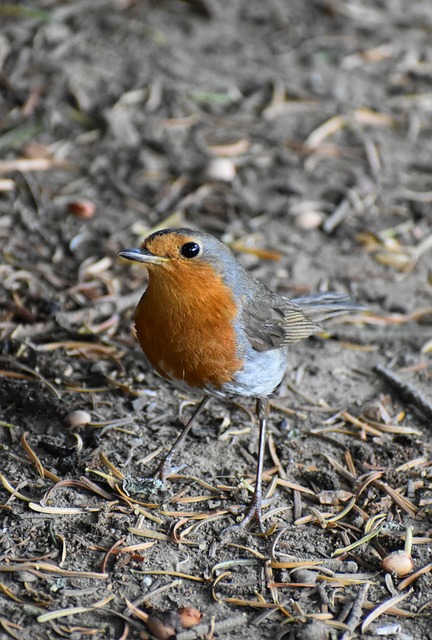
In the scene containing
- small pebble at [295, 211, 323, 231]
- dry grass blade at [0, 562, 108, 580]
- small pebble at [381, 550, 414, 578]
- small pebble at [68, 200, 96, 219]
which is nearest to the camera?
dry grass blade at [0, 562, 108, 580]

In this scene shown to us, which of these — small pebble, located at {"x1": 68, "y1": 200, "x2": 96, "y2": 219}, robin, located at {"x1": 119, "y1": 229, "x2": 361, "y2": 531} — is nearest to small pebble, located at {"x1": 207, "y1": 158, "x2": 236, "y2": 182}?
small pebble, located at {"x1": 68, "y1": 200, "x2": 96, "y2": 219}

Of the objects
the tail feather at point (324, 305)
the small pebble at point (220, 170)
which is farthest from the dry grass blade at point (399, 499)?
the small pebble at point (220, 170)

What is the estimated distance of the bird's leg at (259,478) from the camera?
4.29m

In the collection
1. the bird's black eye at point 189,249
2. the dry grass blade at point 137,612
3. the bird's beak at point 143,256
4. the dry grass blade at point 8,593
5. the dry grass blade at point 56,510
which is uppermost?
the bird's beak at point 143,256

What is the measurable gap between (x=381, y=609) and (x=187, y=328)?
1.68 metres

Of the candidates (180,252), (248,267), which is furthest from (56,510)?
(248,267)

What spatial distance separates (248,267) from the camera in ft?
21.5

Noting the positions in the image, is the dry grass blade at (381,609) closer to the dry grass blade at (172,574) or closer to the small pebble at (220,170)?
the dry grass blade at (172,574)

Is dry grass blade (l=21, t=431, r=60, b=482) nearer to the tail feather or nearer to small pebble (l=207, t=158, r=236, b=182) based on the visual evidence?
the tail feather

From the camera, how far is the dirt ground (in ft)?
12.8

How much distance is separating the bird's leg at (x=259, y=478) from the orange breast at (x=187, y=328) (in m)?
0.36

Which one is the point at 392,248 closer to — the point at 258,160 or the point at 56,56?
the point at 258,160

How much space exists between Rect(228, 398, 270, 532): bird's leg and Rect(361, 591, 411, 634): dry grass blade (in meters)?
0.73

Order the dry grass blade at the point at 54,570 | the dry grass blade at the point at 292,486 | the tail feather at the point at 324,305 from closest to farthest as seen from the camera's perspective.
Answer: the dry grass blade at the point at 54,570
the dry grass blade at the point at 292,486
the tail feather at the point at 324,305
